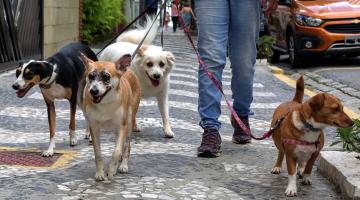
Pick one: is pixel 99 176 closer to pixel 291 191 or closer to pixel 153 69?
pixel 291 191

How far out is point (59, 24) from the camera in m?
14.1

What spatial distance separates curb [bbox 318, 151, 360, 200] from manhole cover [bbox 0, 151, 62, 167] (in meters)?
2.04

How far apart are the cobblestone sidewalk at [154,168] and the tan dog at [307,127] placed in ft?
0.70

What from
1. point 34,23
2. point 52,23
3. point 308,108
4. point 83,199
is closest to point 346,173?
point 308,108

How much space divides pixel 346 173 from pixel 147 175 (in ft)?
4.46

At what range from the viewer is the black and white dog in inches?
202

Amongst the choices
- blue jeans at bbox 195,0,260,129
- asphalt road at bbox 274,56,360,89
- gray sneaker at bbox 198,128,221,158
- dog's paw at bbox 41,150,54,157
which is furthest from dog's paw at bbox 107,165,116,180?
asphalt road at bbox 274,56,360,89

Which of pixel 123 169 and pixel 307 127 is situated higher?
pixel 307 127

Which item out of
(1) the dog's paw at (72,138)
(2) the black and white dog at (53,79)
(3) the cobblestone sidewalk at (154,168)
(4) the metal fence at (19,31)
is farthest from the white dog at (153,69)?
(4) the metal fence at (19,31)

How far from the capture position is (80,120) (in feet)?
22.3

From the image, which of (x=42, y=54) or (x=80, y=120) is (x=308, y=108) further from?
(x=42, y=54)

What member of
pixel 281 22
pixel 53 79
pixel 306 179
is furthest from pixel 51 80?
pixel 281 22

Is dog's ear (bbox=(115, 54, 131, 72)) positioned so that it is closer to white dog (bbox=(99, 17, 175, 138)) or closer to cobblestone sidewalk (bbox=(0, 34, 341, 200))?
cobblestone sidewalk (bbox=(0, 34, 341, 200))

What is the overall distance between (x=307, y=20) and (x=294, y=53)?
0.83 m
